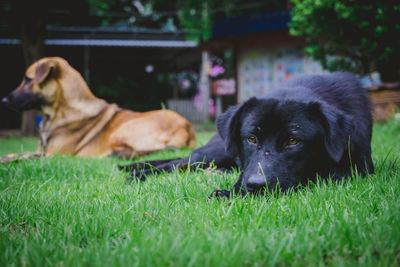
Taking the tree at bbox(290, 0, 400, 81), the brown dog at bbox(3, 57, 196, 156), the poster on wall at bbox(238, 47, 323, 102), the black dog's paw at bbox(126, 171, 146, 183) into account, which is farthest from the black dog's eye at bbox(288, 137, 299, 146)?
the poster on wall at bbox(238, 47, 323, 102)

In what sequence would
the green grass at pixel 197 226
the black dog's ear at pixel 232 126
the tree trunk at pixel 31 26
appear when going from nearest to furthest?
the green grass at pixel 197 226
the black dog's ear at pixel 232 126
the tree trunk at pixel 31 26

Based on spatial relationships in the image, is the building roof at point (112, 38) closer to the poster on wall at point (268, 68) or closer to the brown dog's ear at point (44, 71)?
the poster on wall at point (268, 68)

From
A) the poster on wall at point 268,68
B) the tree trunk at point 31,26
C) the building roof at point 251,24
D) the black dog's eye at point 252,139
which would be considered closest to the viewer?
the black dog's eye at point 252,139

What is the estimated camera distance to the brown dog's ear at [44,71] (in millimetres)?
4754

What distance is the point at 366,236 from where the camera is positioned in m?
1.27

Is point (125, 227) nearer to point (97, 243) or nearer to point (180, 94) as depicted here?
point (97, 243)

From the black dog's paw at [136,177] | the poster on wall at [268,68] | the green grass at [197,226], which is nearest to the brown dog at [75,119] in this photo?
the black dog's paw at [136,177]

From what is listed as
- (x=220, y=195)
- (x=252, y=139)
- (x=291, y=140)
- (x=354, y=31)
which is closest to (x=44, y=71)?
(x=252, y=139)

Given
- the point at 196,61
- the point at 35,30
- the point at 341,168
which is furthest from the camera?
the point at 196,61

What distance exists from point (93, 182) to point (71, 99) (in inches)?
107

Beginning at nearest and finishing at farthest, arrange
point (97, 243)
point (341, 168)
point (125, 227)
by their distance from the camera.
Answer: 1. point (97, 243)
2. point (125, 227)
3. point (341, 168)

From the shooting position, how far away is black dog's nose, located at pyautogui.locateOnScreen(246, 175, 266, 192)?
191cm

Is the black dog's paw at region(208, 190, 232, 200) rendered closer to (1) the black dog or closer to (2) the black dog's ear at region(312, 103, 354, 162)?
(1) the black dog

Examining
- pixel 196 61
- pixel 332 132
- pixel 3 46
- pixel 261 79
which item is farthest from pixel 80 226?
pixel 196 61
